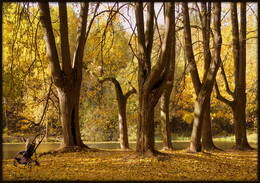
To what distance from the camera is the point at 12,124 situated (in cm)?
2562

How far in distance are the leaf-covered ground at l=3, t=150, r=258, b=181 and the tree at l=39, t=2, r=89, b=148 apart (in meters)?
1.43

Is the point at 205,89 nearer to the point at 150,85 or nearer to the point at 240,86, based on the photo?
the point at 150,85

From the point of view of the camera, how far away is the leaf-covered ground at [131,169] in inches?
220

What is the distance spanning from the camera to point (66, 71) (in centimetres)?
884

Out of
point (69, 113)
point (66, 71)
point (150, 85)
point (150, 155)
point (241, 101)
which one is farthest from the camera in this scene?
point (241, 101)

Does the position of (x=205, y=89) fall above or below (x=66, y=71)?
below

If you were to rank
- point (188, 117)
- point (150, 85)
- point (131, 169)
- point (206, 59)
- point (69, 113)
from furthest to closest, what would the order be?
point (188, 117)
point (206, 59)
point (69, 113)
point (150, 85)
point (131, 169)

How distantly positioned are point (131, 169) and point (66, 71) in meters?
4.02

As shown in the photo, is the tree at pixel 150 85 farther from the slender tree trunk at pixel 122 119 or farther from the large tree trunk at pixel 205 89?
the slender tree trunk at pixel 122 119

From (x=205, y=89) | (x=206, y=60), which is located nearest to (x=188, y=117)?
(x=206, y=60)

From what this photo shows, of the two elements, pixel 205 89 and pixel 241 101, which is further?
pixel 241 101

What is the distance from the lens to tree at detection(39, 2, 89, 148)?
852 cm

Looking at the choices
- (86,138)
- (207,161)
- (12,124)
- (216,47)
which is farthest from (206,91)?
(12,124)

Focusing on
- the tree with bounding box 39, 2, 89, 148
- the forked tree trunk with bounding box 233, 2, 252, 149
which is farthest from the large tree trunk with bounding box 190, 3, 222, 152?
the tree with bounding box 39, 2, 89, 148
